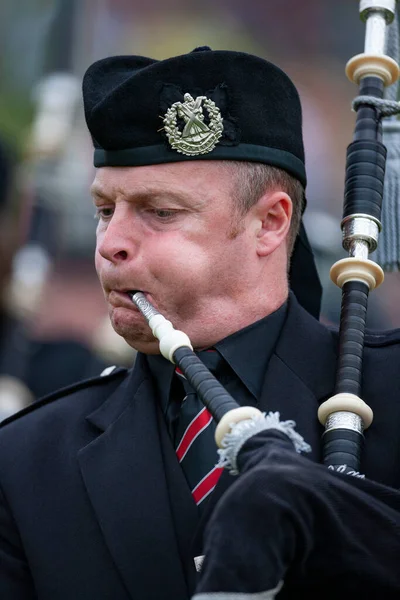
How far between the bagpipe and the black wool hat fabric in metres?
0.44

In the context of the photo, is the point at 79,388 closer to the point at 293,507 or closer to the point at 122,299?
the point at 122,299

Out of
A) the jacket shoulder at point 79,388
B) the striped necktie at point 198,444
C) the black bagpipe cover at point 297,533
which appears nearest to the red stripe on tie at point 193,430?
the striped necktie at point 198,444

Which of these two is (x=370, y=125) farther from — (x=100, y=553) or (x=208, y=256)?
(x=100, y=553)

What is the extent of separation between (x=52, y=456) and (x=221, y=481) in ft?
2.16

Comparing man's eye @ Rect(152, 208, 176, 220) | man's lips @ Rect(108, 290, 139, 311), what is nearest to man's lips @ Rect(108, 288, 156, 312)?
man's lips @ Rect(108, 290, 139, 311)

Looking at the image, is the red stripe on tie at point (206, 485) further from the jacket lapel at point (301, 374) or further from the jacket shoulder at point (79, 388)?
the jacket shoulder at point (79, 388)

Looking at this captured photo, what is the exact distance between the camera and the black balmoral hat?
3844 millimetres

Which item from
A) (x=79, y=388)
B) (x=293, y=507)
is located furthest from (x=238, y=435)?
(x=79, y=388)

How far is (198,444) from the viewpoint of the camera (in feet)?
12.5

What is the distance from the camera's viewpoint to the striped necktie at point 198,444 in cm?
374

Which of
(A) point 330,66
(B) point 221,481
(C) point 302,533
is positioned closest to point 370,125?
(B) point 221,481

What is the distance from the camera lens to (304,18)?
595 inches

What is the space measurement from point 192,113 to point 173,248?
39 centimetres

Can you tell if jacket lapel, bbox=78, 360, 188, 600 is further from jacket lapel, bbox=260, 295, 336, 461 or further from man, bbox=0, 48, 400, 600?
jacket lapel, bbox=260, 295, 336, 461
